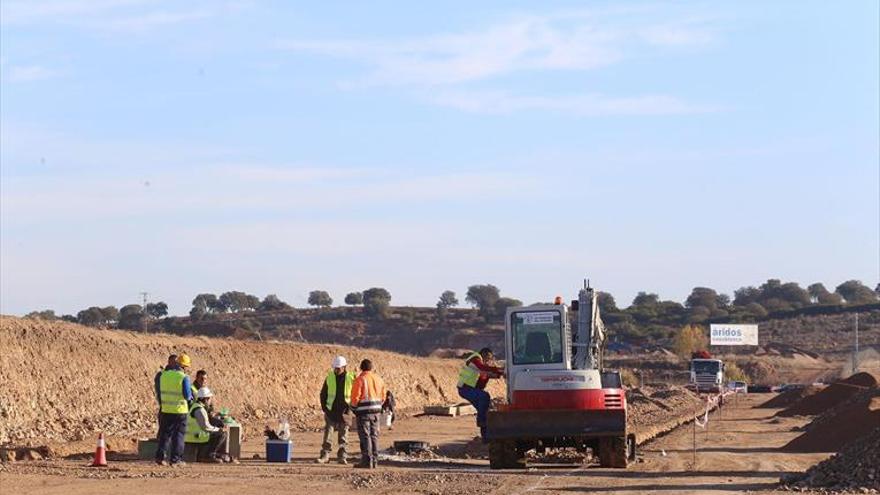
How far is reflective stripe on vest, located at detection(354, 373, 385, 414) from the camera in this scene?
22328 millimetres

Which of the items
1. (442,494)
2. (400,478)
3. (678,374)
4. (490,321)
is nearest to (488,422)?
(400,478)

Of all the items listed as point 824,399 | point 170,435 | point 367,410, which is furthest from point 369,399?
point 824,399

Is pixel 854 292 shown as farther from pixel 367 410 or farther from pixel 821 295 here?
pixel 367 410

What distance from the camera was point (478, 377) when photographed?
2438cm

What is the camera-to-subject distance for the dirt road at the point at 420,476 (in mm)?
18859

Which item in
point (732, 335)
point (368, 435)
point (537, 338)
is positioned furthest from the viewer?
point (732, 335)

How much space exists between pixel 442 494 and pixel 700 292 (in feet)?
538

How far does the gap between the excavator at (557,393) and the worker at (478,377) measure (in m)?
0.36

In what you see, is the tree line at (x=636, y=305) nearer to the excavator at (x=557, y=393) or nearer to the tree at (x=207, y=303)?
the tree at (x=207, y=303)

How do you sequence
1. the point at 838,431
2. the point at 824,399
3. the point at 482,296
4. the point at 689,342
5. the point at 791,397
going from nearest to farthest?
the point at 838,431 → the point at 824,399 → the point at 791,397 → the point at 689,342 → the point at 482,296

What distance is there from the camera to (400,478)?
20.4m

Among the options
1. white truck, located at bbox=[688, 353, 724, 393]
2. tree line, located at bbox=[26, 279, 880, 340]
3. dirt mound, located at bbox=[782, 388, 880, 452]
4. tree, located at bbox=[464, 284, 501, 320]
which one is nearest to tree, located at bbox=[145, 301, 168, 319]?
tree line, located at bbox=[26, 279, 880, 340]

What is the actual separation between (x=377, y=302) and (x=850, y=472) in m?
130

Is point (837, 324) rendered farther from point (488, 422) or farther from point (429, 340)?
point (488, 422)
